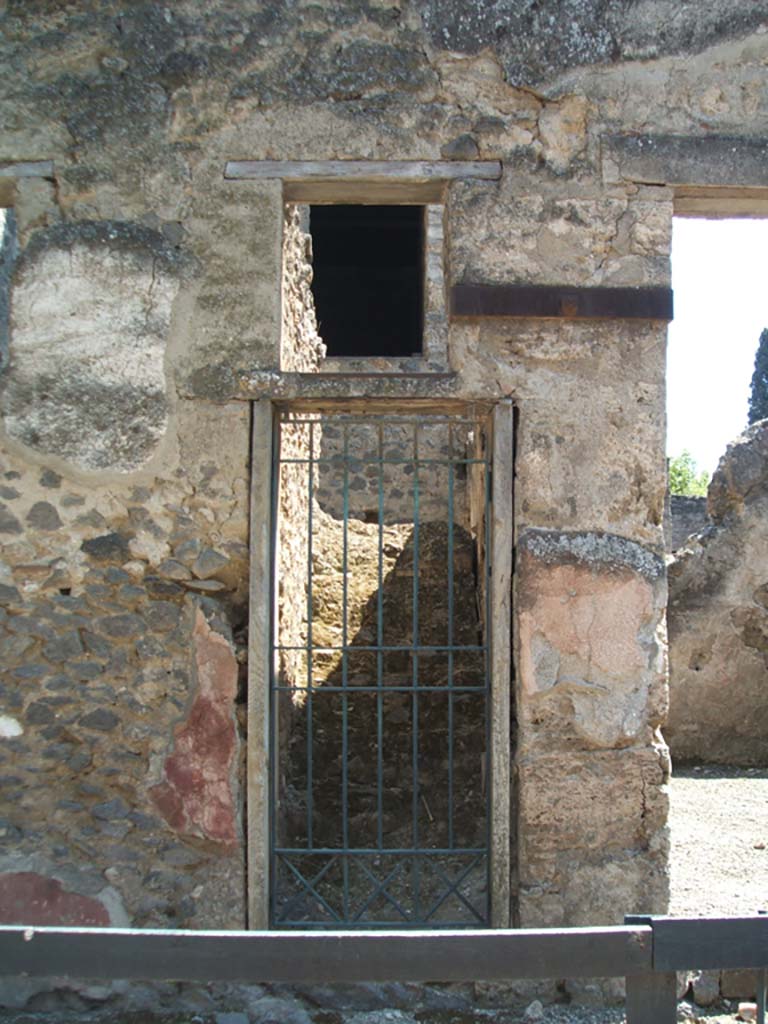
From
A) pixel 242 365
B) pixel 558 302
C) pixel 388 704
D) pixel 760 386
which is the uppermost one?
pixel 760 386

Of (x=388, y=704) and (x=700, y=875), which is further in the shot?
(x=388, y=704)

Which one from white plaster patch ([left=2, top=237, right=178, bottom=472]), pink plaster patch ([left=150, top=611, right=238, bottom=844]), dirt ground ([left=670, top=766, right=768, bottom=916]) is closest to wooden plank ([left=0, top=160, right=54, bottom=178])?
white plaster patch ([left=2, top=237, right=178, bottom=472])

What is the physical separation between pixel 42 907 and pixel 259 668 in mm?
1226

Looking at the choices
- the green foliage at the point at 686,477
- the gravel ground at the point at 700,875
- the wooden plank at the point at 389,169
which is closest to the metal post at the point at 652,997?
the gravel ground at the point at 700,875

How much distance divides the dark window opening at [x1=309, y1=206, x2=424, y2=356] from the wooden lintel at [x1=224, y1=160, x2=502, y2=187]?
34.3 ft

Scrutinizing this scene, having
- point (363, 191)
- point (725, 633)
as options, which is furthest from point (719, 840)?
point (363, 191)

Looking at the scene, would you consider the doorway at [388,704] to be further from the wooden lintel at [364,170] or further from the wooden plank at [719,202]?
the wooden plank at [719,202]

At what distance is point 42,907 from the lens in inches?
160

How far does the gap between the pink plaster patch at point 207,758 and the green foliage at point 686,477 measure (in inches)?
1072

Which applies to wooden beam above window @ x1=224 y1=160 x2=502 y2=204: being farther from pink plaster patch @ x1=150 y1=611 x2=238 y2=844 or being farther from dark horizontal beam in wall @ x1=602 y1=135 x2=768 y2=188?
pink plaster patch @ x1=150 y1=611 x2=238 y2=844

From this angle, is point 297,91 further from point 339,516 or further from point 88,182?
point 339,516

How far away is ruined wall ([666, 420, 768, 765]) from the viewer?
7656 millimetres

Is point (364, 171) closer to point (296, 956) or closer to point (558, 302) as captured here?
point (558, 302)

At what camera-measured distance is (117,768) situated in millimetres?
4141
